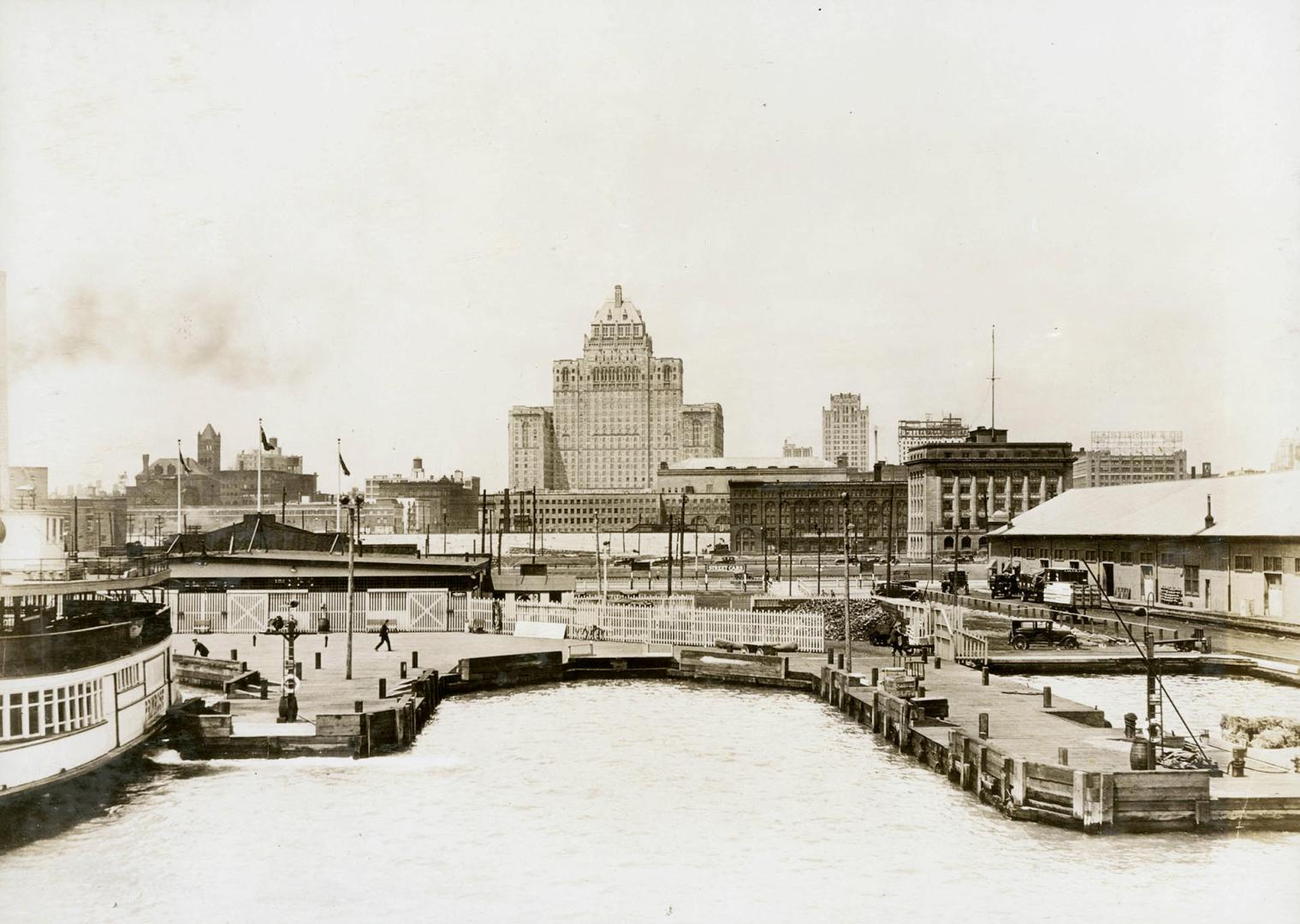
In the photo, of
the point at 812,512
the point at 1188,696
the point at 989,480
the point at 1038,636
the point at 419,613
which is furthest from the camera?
the point at 812,512

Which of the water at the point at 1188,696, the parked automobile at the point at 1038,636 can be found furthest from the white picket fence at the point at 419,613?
the water at the point at 1188,696

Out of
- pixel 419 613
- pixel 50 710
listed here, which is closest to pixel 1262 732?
pixel 50 710

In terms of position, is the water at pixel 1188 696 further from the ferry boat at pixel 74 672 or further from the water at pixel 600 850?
the ferry boat at pixel 74 672

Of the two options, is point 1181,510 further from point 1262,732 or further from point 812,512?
point 812,512

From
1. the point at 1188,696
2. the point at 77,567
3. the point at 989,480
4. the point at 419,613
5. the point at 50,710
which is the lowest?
the point at 1188,696

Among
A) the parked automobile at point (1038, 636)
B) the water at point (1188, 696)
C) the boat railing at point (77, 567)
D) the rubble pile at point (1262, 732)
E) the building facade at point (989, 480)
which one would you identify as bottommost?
the water at point (1188, 696)

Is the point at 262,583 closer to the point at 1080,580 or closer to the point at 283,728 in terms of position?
the point at 283,728

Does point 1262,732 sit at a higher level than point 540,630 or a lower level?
higher
